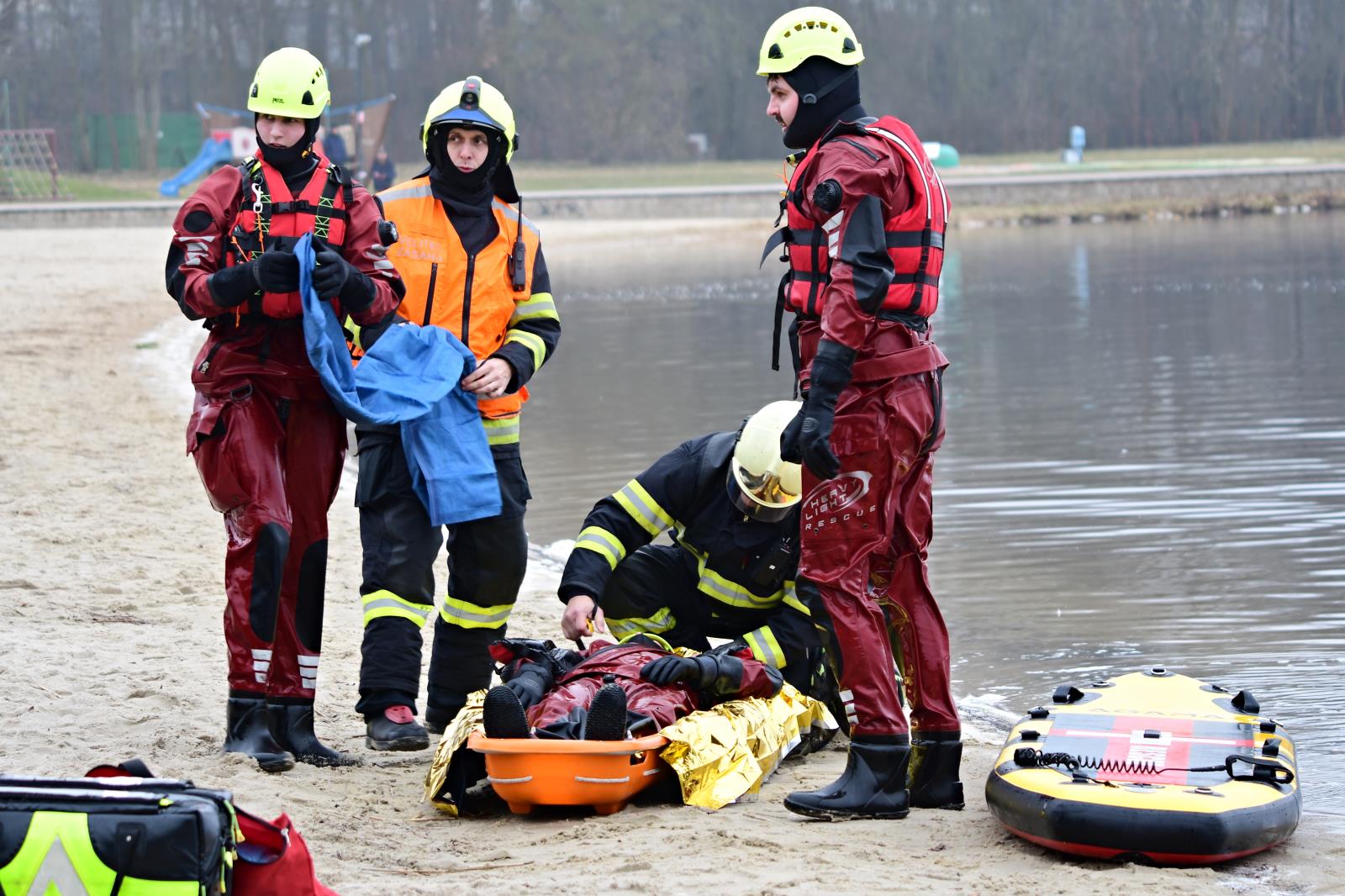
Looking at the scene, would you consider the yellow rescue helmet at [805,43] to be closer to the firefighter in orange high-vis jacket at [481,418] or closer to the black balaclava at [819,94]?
the black balaclava at [819,94]

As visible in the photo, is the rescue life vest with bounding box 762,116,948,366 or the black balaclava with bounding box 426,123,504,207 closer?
the rescue life vest with bounding box 762,116,948,366

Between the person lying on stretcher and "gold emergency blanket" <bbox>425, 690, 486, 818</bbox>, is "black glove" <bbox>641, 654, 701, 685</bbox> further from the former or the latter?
"gold emergency blanket" <bbox>425, 690, 486, 818</bbox>

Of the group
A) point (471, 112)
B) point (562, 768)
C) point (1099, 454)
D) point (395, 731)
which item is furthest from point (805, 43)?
point (1099, 454)

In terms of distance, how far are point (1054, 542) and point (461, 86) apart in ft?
15.3

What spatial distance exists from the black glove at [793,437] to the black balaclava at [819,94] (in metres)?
0.77

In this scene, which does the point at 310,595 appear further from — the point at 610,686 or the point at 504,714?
the point at 610,686

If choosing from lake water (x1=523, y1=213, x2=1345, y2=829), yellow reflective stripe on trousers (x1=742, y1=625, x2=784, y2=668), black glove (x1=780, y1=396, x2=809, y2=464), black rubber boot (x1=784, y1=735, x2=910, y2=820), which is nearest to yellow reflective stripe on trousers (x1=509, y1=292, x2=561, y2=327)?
yellow reflective stripe on trousers (x1=742, y1=625, x2=784, y2=668)

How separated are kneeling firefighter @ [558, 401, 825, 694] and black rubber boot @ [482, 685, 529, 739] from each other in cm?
97

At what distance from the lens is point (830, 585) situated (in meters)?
4.98

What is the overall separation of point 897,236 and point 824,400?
516 mm

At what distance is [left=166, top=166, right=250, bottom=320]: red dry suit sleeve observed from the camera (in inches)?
209

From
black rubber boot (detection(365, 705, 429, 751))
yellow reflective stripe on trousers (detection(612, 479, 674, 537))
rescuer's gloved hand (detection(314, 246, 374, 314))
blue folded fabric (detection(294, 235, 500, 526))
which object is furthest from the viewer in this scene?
yellow reflective stripe on trousers (detection(612, 479, 674, 537))

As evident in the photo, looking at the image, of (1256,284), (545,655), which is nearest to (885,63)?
(1256,284)

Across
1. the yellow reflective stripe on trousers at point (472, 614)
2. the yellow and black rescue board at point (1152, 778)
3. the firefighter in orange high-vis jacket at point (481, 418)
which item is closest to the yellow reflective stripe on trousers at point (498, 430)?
the firefighter in orange high-vis jacket at point (481, 418)
